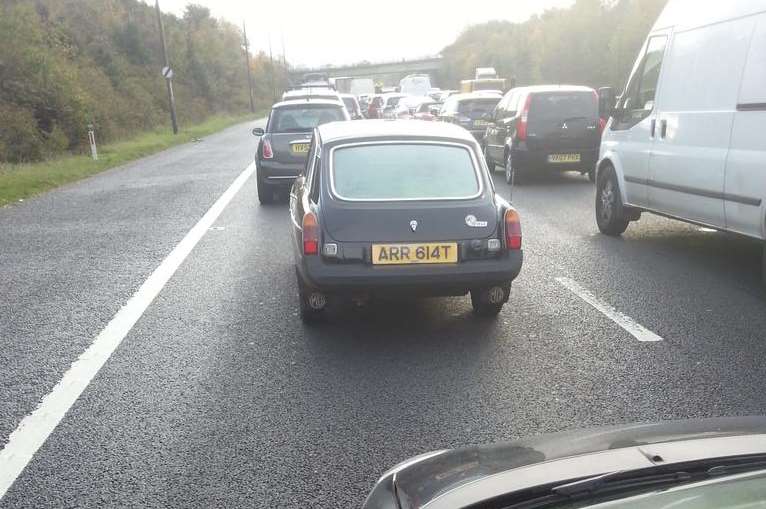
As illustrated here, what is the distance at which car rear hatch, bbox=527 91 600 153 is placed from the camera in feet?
47.1

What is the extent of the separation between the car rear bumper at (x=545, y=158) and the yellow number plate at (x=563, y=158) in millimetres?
54

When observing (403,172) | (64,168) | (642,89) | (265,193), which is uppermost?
(642,89)

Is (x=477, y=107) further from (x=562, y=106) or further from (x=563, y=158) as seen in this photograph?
(x=563, y=158)

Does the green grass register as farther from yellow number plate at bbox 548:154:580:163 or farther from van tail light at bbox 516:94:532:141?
yellow number plate at bbox 548:154:580:163

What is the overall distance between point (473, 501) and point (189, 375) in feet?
11.5

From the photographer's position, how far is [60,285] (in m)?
7.62

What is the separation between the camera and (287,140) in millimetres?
13117

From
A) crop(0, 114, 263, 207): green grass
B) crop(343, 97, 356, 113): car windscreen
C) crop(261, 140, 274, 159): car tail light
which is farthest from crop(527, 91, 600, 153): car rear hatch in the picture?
crop(343, 97, 356, 113): car windscreen

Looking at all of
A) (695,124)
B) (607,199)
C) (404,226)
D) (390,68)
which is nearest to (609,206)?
(607,199)

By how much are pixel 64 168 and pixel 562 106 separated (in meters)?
12.8

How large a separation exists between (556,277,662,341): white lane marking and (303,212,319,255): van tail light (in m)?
2.34

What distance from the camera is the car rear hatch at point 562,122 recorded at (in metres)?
14.4

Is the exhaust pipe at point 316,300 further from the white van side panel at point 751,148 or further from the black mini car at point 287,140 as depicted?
the black mini car at point 287,140

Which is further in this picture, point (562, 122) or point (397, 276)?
point (562, 122)
